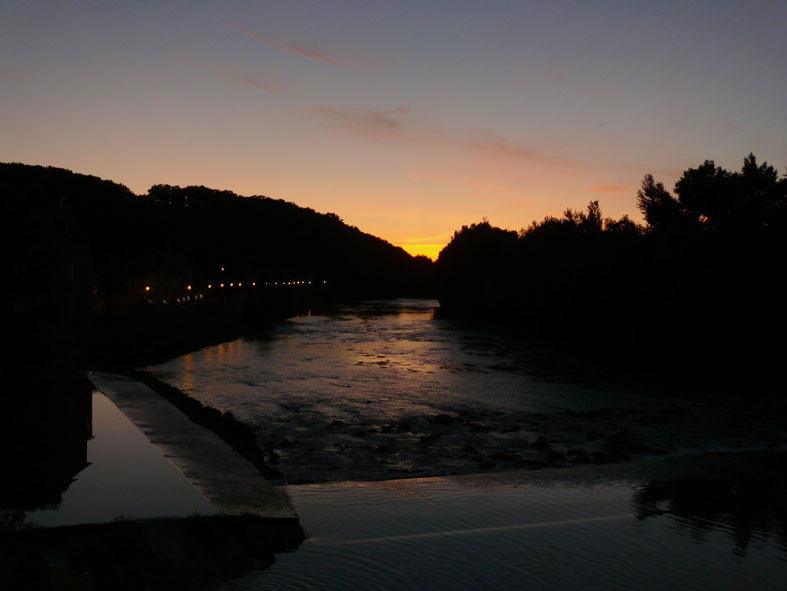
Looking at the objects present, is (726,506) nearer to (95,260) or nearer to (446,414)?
(446,414)

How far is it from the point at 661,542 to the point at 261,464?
904 centimetres

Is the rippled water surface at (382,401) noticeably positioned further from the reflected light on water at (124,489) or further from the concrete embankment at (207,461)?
the reflected light on water at (124,489)

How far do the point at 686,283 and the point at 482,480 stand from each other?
37650 millimetres

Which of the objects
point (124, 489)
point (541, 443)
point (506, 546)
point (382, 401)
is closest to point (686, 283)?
point (382, 401)

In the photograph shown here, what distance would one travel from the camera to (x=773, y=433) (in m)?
24.8

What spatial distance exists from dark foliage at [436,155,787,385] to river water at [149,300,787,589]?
15.0m

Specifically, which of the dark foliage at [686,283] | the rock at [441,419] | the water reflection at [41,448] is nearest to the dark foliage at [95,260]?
the water reflection at [41,448]

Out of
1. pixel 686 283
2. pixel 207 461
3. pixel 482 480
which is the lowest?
pixel 482 480

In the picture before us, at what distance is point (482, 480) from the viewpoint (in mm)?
17203

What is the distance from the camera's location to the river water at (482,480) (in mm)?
11180

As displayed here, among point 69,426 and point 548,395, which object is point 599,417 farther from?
point 69,426

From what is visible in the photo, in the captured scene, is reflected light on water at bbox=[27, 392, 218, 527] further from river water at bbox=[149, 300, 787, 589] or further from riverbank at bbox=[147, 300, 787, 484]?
riverbank at bbox=[147, 300, 787, 484]

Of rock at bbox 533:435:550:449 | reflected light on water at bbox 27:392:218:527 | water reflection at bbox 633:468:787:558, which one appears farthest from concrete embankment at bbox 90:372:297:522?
rock at bbox 533:435:550:449

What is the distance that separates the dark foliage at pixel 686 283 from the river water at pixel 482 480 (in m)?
15.0
